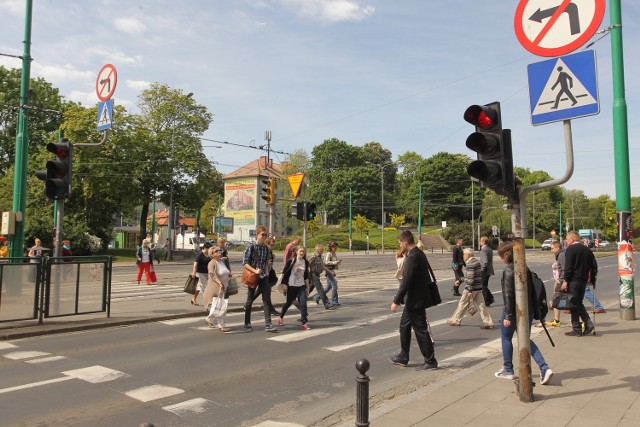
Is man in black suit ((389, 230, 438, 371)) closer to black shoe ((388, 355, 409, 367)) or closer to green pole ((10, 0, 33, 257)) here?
black shoe ((388, 355, 409, 367))

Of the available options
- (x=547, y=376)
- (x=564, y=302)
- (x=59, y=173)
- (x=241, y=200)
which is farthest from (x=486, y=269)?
(x=241, y=200)

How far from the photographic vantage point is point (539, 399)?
5105 mm

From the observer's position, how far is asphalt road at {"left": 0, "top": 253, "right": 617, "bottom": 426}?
507cm

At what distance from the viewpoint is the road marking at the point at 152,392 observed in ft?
18.1

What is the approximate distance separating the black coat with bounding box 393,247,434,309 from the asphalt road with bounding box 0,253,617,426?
89 centimetres

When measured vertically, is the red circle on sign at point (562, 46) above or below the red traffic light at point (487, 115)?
above

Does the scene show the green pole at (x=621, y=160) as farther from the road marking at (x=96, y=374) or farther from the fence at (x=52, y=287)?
the fence at (x=52, y=287)

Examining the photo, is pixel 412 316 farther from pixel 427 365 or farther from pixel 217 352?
pixel 217 352

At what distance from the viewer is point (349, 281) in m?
21.0

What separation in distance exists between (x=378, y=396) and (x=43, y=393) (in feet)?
11.8

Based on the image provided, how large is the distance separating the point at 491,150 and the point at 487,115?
36 centimetres

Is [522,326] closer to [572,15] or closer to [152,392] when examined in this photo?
[572,15]

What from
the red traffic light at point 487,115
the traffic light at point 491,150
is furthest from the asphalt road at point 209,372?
the red traffic light at point 487,115

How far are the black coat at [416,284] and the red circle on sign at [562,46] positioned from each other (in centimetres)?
281
